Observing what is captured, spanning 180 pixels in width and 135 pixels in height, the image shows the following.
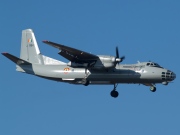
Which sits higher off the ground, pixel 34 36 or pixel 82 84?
pixel 34 36

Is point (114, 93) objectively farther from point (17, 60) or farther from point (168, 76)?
point (17, 60)

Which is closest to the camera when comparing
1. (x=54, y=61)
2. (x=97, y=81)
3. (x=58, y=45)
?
(x=58, y=45)

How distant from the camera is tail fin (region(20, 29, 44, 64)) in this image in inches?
2136

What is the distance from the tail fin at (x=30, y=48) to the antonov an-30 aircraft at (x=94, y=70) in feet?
4.44

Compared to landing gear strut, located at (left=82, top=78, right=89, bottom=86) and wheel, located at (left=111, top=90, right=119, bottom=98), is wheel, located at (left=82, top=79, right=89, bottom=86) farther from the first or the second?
wheel, located at (left=111, top=90, right=119, bottom=98)

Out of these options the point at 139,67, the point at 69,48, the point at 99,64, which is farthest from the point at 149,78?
the point at 69,48

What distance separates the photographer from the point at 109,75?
48.4 meters

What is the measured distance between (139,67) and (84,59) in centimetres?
532

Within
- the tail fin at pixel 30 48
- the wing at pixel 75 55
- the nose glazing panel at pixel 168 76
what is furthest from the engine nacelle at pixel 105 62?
the tail fin at pixel 30 48

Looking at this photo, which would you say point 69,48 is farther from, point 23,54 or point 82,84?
point 23,54

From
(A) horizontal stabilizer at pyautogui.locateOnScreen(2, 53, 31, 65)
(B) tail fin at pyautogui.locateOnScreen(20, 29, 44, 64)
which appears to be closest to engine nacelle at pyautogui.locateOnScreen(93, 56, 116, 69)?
(B) tail fin at pyautogui.locateOnScreen(20, 29, 44, 64)

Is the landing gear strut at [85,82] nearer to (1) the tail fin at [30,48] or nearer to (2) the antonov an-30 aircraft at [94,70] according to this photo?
(2) the antonov an-30 aircraft at [94,70]

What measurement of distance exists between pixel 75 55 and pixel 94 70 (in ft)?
7.63

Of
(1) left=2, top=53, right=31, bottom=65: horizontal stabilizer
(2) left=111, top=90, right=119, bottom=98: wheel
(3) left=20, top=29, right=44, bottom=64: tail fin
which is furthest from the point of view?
(3) left=20, top=29, right=44, bottom=64: tail fin
